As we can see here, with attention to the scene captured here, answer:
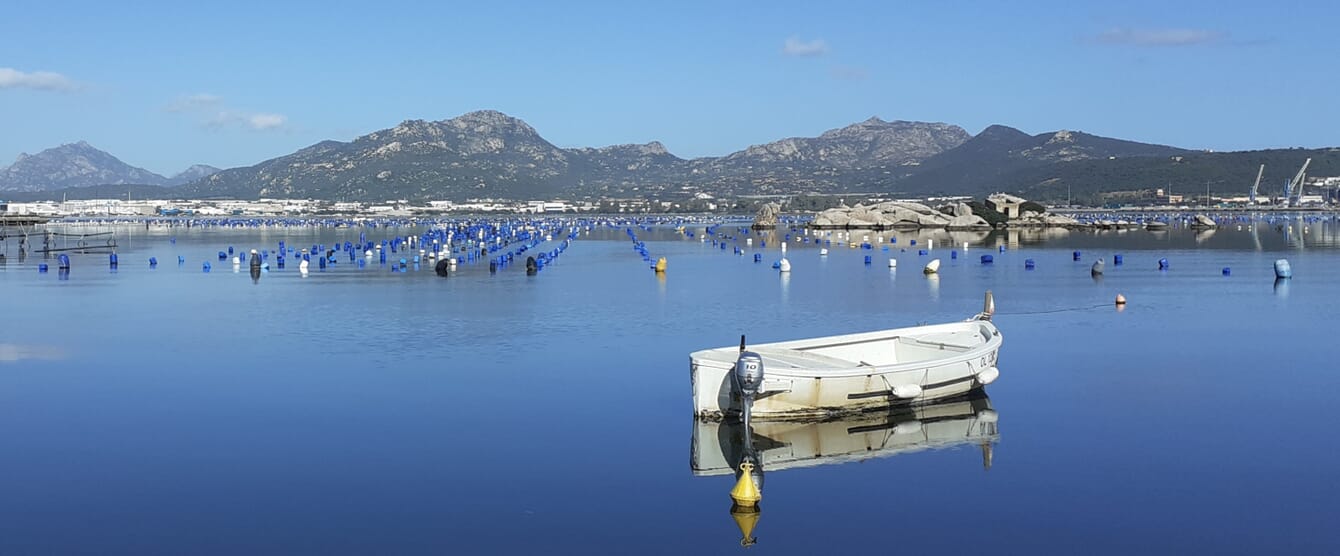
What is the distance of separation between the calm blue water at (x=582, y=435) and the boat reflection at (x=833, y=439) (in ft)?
1.30

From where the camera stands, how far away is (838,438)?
20219 millimetres

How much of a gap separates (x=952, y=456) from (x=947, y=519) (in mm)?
3745

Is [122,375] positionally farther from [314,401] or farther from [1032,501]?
[1032,501]

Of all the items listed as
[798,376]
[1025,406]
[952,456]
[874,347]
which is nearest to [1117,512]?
[952,456]

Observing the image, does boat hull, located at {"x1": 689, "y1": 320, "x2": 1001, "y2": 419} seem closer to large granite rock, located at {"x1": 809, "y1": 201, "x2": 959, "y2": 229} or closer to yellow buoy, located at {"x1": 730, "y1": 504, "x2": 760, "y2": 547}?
yellow buoy, located at {"x1": 730, "y1": 504, "x2": 760, "y2": 547}

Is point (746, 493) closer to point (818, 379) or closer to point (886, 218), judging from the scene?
point (818, 379)

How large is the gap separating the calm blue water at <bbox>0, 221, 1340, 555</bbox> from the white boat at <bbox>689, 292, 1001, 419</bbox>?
0.99m

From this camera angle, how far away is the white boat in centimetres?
2039

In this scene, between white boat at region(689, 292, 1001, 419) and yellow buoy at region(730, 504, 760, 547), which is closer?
yellow buoy at region(730, 504, 760, 547)

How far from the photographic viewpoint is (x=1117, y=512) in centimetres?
1588

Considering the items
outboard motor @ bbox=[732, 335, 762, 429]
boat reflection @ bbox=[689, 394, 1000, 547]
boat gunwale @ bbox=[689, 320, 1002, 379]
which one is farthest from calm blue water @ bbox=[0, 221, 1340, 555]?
outboard motor @ bbox=[732, 335, 762, 429]

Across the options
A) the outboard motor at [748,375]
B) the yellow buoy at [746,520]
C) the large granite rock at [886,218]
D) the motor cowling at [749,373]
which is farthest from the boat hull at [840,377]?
the large granite rock at [886,218]

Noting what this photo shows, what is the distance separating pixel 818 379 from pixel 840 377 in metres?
0.44

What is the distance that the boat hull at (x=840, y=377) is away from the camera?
20.6m
